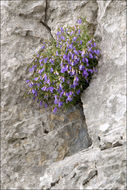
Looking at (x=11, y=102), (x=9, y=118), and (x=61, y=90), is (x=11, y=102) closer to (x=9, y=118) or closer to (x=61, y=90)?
(x=9, y=118)

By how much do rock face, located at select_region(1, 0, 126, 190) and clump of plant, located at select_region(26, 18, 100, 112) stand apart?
0.18 meters

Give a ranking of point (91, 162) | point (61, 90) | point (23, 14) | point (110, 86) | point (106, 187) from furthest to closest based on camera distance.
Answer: point (23, 14)
point (61, 90)
point (110, 86)
point (91, 162)
point (106, 187)

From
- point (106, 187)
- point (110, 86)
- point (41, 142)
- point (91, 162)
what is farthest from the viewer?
point (41, 142)

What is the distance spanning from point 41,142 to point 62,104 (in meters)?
0.77

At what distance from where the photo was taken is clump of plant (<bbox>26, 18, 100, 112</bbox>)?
14.1 ft

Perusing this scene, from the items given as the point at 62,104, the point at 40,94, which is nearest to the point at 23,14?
the point at 40,94

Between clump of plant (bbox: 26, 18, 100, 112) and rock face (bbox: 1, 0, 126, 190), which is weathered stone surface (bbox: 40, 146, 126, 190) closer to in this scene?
rock face (bbox: 1, 0, 126, 190)

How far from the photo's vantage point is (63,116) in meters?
4.88

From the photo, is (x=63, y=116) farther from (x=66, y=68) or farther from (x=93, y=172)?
(x=93, y=172)

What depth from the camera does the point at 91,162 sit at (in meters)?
3.58

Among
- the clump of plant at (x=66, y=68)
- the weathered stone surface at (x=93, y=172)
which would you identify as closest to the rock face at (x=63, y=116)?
the weathered stone surface at (x=93, y=172)

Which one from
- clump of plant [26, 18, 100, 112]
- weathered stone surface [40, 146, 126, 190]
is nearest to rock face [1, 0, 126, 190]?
weathered stone surface [40, 146, 126, 190]

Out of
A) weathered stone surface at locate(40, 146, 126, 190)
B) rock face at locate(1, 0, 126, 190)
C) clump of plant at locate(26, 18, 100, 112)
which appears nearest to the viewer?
weathered stone surface at locate(40, 146, 126, 190)

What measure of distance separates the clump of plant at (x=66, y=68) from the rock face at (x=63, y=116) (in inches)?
7.2
